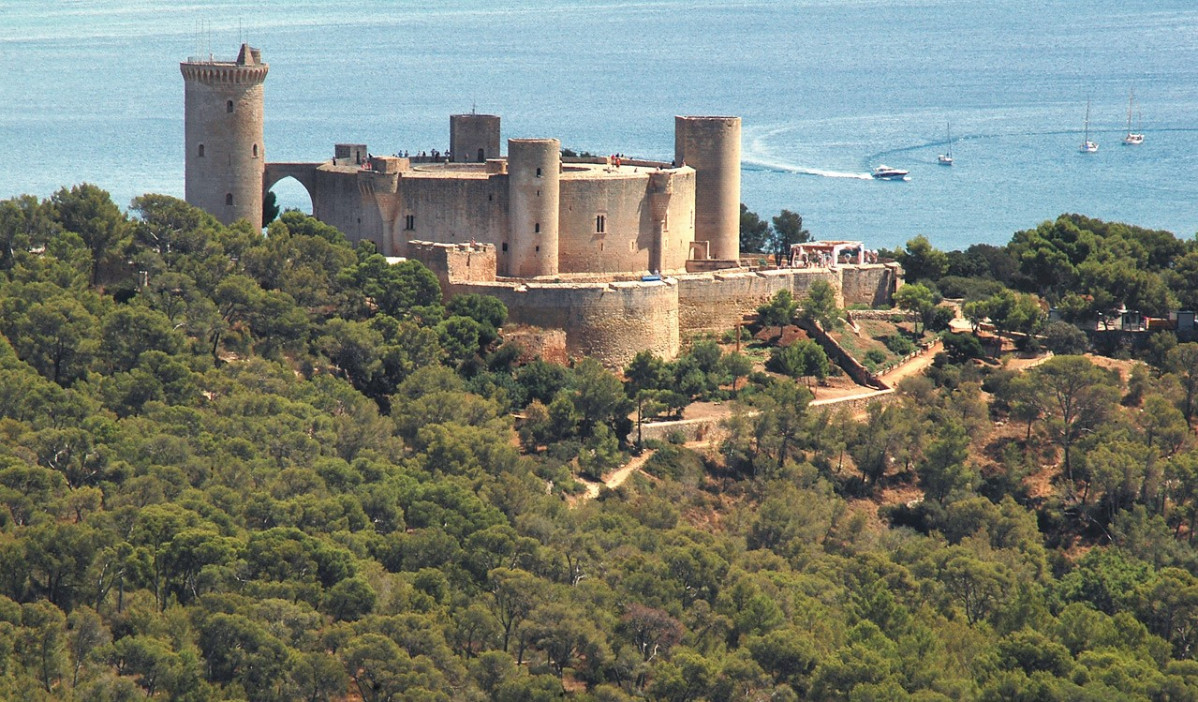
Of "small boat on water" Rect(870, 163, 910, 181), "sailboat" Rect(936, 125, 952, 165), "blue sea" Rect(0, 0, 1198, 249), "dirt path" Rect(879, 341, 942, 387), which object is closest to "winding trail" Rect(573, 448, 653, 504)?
"dirt path" Rect(879, 341, 942, 387)

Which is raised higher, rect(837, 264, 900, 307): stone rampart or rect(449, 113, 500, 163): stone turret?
rect(449, 113, 500, 163): stone turret

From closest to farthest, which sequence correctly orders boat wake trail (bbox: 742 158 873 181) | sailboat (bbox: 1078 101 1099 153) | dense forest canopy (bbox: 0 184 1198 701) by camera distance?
1. dense forest canopy (bbox: 0 184 1198 701)
2. boat wake trail (bbox: 742 158 873 181)
3. sailboat (bbox: 1078 101 1099 153)

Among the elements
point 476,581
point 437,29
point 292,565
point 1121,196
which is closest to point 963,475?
point 476,581

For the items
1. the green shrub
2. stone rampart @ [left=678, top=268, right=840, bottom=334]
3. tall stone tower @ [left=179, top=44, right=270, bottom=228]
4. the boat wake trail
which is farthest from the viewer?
the boat wake trail

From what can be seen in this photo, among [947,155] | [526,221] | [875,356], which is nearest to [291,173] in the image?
[526,221]

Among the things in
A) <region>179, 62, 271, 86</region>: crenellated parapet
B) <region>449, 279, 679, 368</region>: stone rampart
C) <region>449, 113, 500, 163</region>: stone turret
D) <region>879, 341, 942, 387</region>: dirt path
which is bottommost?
<region>879, 341, 942, 387</region>: dirt path

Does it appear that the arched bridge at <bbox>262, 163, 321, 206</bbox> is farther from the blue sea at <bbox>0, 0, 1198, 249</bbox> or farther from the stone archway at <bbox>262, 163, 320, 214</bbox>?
the blue sea at <bbox>0, 0, 1198, 249</bbox>

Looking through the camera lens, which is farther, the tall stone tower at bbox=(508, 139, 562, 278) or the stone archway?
the stone archway

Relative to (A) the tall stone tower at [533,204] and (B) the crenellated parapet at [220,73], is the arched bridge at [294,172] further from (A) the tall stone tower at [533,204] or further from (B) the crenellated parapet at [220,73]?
(A) the tall stone tower at [533,204]
